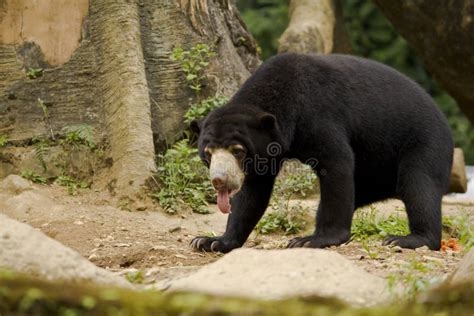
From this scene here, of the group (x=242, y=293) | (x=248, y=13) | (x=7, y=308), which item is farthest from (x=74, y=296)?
(x=248, y=13)

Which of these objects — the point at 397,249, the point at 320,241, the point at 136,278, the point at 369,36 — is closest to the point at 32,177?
the point at 320,241

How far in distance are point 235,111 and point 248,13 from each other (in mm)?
14684

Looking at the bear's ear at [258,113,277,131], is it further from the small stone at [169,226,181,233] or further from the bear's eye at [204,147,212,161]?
the small stone at [169,226,181,233]

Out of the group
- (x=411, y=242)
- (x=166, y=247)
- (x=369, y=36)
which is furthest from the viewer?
(x=369, y=36)

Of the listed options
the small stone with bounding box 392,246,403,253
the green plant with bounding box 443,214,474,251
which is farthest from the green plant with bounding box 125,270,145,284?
the green plant with bounding box 443,214,474,251

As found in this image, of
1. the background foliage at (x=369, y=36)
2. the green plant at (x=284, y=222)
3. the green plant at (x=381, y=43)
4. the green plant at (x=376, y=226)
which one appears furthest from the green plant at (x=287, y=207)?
the green plant at (x=381, y=43)

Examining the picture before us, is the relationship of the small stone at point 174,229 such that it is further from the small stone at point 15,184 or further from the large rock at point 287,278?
the large rock at point 287,278

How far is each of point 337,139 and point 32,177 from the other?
2835 mm

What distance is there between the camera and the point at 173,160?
7.47m

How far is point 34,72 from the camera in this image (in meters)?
7.53

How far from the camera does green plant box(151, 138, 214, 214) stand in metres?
7.29

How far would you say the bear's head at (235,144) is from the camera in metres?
5.54

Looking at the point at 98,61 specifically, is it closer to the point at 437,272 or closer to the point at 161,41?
the point at 161,41

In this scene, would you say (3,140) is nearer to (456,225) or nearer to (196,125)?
(196,125)
